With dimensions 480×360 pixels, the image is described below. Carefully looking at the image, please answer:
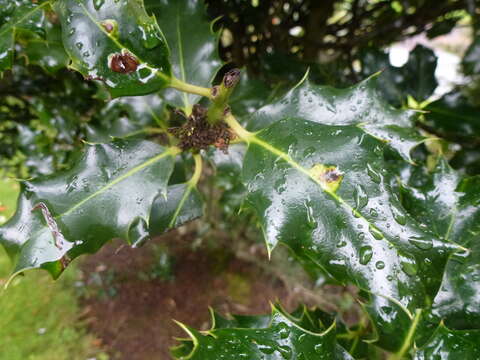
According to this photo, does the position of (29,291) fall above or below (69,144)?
below

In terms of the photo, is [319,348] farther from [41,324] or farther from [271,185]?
[41,324]

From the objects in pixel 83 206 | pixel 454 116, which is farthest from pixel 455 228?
pixel 83 206

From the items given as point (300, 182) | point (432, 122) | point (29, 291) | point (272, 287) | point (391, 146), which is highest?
point (300, 182)

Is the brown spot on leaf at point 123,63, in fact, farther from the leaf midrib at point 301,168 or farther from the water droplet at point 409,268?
the water droplet at point 409,268

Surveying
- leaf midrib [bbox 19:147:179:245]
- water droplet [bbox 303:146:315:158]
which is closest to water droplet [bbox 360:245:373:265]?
water droplet [bbox 303:146:315:158]

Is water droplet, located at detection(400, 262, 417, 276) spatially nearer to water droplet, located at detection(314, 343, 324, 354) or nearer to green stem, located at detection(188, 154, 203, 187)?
water droplet, located at detection(314, 343, 324, 354)

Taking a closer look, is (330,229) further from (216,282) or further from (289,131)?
(216,282)

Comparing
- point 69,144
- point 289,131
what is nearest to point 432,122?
point 289,131
